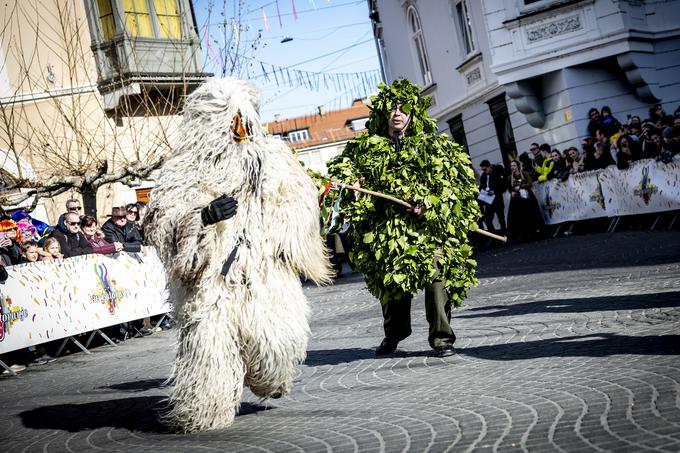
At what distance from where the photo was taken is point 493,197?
21766mm

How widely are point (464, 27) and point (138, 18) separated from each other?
10.2 metres

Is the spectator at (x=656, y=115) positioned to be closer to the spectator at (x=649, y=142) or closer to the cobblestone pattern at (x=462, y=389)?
the spectator at (x=649, y=142)

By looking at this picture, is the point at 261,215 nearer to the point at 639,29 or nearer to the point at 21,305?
the point at 21,305

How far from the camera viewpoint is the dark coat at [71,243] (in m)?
14.0

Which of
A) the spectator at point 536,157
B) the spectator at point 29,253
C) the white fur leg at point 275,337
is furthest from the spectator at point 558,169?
the white fur leg at point 275,337

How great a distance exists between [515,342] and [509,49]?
16.7m

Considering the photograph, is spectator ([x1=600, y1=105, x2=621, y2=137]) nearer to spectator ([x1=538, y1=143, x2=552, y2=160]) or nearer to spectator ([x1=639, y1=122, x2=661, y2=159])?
spectator ([x1=538, y1=143, x2=552, y2=160])

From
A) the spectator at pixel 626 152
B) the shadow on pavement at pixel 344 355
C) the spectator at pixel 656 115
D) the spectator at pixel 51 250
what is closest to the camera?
the shadow on pavement at pixel 344 355

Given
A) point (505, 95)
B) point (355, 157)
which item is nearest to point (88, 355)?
point (355, 157)

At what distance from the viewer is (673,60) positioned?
22516 mm

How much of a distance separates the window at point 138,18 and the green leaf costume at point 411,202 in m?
18.7

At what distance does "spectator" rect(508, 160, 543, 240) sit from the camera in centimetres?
2058

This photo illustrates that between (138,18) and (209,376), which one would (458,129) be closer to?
(138,18)

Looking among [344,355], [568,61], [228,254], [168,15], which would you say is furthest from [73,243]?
[568,61]
